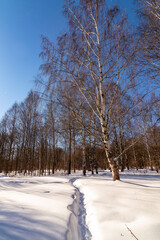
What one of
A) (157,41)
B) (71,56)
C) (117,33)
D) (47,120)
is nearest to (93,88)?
(71,56)

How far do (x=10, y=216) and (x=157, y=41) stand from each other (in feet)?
22.3

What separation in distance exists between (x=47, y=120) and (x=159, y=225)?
487 inches

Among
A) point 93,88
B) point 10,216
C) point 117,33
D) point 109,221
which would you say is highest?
point 117,33

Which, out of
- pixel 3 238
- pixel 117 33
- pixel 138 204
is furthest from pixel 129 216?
pixel 117 33

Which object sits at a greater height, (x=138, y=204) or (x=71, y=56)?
(x=71, y=56)

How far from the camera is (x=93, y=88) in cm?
514

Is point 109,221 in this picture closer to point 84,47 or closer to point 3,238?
point 3,238

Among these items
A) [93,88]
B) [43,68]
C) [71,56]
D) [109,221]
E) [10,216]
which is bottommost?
[109,221]

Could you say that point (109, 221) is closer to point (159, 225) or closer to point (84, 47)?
point (159, 225)

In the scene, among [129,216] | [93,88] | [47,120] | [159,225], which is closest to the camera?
[159,225]

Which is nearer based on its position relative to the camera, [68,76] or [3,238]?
[3,238]

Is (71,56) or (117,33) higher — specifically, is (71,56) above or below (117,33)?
below

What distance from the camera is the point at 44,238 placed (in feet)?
3.28

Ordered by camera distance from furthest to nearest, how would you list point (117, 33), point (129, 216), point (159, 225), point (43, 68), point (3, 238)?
point (43, 68), point (117, 33), point (129, 216), point (159, 225), point (3, 238)
